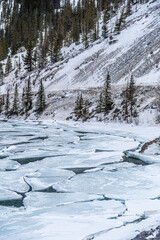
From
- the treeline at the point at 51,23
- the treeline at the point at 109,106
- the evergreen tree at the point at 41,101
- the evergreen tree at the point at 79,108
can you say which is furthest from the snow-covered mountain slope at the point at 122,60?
the evergreen tree at the point at 79,108

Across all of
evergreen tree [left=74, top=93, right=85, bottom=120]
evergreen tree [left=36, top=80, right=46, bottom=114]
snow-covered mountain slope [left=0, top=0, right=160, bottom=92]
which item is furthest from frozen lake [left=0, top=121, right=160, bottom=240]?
evergreen tree [left=36, top=80, right=46, bottom=114]

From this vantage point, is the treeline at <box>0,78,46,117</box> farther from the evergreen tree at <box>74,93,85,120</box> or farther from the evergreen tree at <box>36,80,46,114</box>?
the evergreen tree at <box>74,93,85,120</box>

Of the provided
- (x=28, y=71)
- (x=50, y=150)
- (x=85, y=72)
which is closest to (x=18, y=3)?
(x=28, y=71)

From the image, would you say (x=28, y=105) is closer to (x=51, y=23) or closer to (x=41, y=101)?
(x=41, y=101)

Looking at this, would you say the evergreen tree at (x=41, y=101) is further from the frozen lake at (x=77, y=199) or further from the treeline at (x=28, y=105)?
the frozen lake at (x=77, y=199)

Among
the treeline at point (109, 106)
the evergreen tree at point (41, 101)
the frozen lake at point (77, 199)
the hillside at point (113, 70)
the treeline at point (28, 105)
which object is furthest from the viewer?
the treeline at point (28, 105)

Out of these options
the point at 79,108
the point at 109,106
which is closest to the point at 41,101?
→ the point at 79,108

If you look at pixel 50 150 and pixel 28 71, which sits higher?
pixel 28 71

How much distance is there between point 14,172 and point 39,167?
1.31 meters

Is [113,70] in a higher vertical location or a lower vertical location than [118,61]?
lower

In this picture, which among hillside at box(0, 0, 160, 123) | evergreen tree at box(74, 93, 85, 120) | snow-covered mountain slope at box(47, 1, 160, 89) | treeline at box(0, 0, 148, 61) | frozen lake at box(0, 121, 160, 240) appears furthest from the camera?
treeline at box(0, 0, 148, 61)

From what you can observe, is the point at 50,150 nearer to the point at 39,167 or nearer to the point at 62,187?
the point at 39,167

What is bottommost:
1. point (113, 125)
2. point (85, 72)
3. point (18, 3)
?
point (113, 125)

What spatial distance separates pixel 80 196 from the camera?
709 cm
